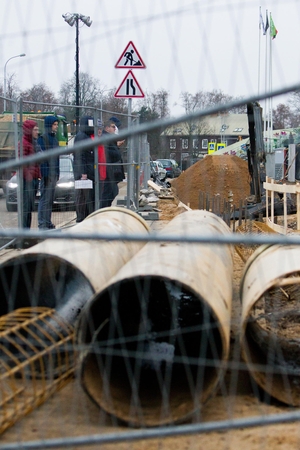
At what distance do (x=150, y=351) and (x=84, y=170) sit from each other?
19.1 ft

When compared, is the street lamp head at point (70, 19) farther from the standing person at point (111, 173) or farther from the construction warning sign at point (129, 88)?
the standing person at point (111, 173)

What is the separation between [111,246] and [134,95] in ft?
15.0

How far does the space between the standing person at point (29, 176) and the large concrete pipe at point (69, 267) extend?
2.51 meters

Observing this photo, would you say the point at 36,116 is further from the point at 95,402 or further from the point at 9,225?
the point at 95,402

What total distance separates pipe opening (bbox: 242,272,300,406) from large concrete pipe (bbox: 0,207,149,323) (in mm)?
1126

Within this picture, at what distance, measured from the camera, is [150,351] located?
4.71 m

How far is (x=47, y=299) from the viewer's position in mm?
5656

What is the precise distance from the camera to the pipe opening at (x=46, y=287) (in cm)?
500

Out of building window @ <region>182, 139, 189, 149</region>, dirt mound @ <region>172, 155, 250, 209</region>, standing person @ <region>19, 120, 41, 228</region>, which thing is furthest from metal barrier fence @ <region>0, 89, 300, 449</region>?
dirt mound @ <region>172, 155, 250, 209</region>

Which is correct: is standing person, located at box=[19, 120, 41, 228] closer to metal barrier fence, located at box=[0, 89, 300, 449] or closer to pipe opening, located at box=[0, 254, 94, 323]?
pipe opening, located at box=[0, 254, 94, 323]

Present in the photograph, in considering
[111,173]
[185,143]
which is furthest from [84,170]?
[185,143]

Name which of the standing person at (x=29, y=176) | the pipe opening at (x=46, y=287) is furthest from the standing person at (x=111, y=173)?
the pipe opening at (x=46, y=287)

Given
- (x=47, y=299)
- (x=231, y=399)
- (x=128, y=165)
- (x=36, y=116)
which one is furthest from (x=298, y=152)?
(x=231, y=399)

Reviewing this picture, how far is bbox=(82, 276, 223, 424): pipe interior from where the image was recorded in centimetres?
400
